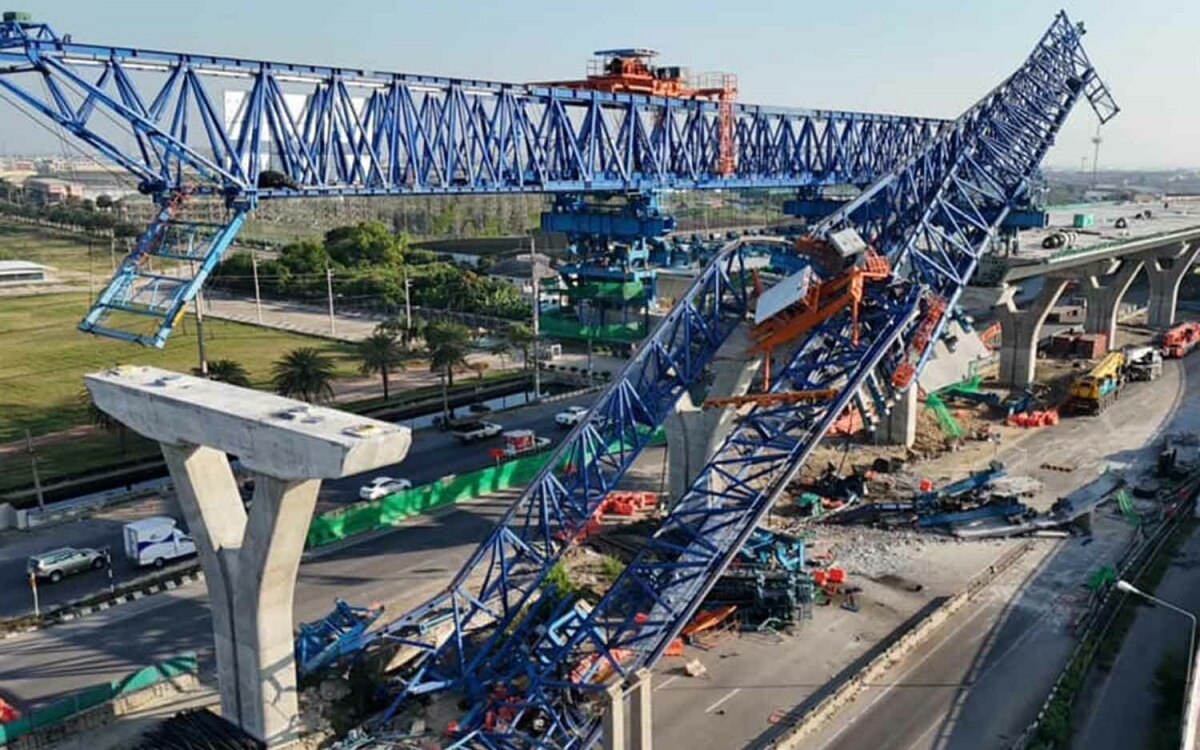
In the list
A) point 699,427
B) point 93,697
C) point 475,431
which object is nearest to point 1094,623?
point 699,427

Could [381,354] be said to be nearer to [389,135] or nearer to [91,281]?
[389,135]

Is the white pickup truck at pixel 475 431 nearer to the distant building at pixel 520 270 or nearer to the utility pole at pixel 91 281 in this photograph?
the distant building at pixel 520 270

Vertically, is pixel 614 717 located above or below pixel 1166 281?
below

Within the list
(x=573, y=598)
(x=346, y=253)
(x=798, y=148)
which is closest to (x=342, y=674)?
(x=573, y=598)

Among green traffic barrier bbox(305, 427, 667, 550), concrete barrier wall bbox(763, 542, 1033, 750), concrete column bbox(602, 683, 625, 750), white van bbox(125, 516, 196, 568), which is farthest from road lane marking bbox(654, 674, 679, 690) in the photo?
white van bbox(125, 516, 196, 568)

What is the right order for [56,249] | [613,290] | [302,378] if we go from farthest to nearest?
1. [56,249]
2. [613,290]
3. [302,378]

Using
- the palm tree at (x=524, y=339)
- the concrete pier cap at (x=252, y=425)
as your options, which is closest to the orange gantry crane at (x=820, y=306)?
the concrete pier cap at (x=252, y=425)
